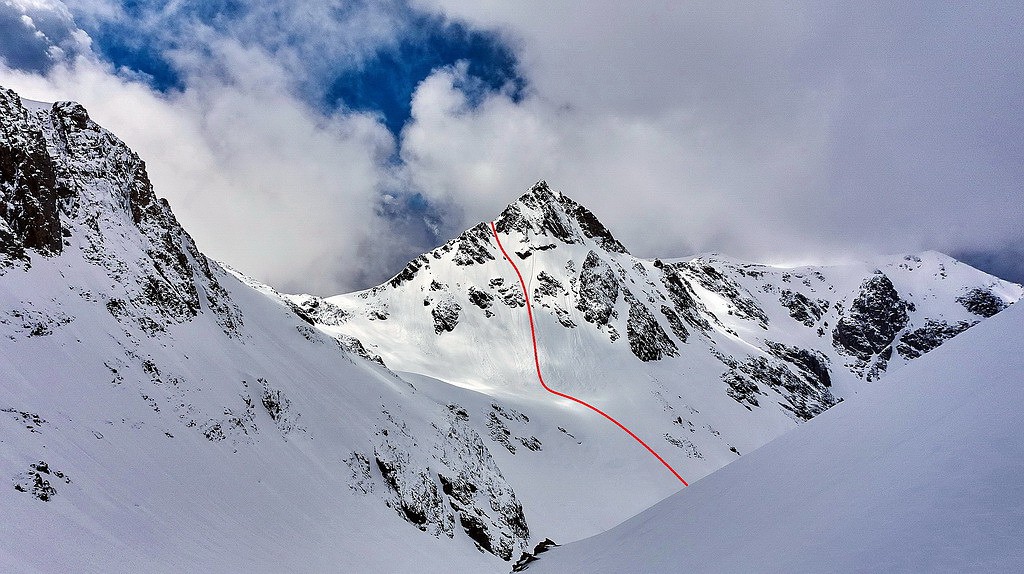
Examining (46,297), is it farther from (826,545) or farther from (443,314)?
(443,314)

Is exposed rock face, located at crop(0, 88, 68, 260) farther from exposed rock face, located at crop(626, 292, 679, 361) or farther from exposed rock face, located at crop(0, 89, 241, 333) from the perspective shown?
exposed rock face, located at crop(626, 292, 679, 361)

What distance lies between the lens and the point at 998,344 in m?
6.90

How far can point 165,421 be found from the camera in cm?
1939

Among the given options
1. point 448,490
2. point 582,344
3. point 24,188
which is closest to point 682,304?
point 582,344

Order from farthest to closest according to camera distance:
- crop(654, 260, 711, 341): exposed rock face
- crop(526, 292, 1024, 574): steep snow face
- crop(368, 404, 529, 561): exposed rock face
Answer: crop(654, 260, 711, 341): exposed rock face, crop(368, 404, 529, 561): exposed rock face, crop(526, 292, 1024, 574): steep snow face

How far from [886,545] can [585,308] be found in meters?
105

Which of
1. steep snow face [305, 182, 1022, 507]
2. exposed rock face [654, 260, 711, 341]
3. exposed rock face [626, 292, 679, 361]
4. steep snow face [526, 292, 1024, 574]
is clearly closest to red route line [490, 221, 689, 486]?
steep snow face [305, 182, 1022, 507]

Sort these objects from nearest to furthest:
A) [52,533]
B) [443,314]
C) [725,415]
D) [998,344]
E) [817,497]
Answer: [817,497] < [998,344] < [52,533] < [725,415] < [443,314]

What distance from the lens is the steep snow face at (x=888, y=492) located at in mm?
3473

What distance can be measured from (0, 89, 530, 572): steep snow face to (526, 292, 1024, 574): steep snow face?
13306 millimetres

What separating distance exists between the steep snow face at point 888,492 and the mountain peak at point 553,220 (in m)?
117

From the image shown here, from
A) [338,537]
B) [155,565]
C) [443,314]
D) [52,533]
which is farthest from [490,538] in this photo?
[443,314]

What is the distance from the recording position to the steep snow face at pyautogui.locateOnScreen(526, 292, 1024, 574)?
11.4ft

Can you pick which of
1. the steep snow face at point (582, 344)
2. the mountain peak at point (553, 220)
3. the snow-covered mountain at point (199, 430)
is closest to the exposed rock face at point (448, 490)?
the snow-covered mountain at point (199, 430)
